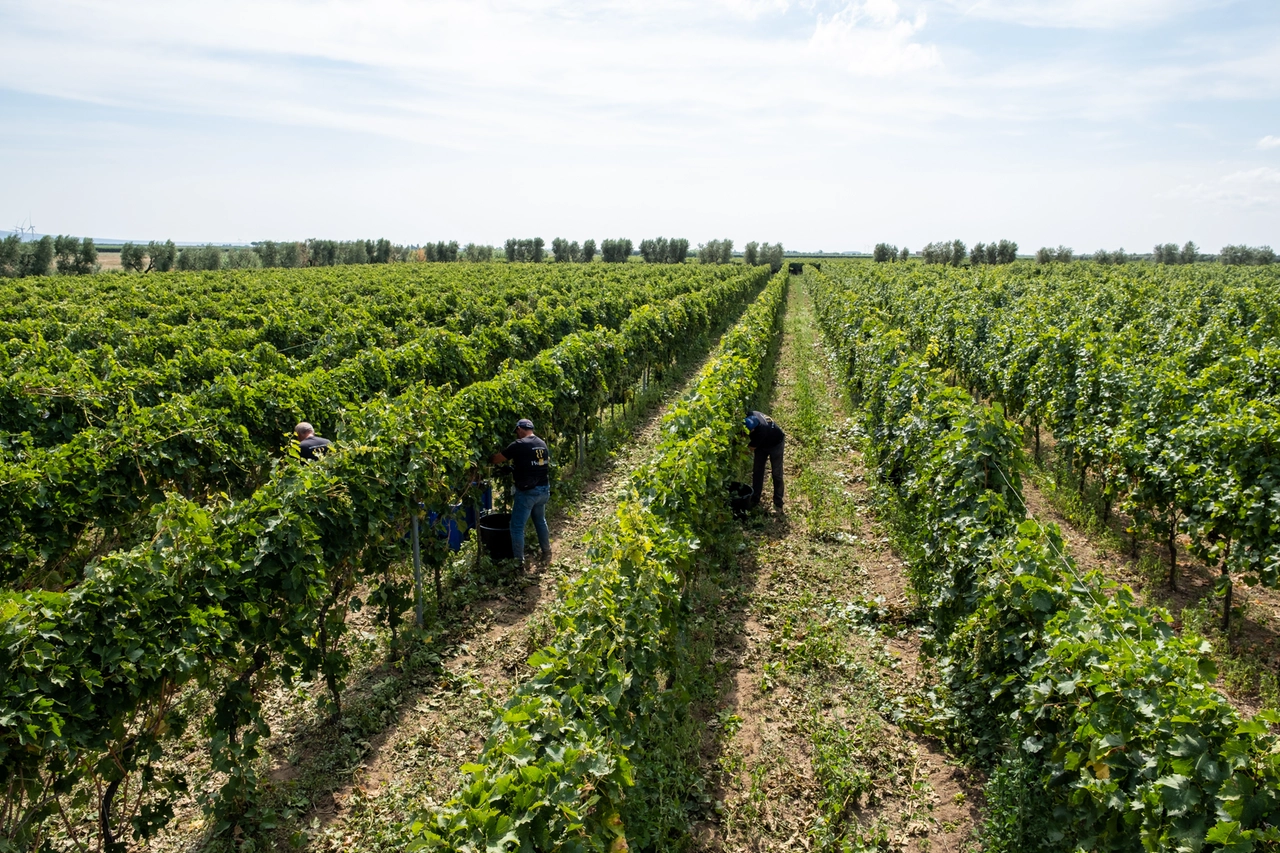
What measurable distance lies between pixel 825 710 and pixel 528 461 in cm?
433

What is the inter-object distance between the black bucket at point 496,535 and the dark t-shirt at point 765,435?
144 inches

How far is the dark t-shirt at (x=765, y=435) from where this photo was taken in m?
10.2

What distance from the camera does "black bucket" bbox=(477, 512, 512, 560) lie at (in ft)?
29.5

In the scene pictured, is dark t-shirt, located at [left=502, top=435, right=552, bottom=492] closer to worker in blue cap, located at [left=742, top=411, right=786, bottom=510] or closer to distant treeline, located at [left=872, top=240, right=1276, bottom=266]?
worker in blue cap, located at [left=742, top=411, right=786, bottom=510]

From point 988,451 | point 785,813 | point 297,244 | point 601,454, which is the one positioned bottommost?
point 785,813

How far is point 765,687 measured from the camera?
6.60m

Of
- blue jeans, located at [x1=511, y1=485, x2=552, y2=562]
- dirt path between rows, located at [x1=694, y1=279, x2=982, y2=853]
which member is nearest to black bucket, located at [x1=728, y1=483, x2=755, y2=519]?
dirt path between rows, located at [x1=694, y1=279, x2=982, y2=853]

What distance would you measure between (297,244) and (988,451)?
84728mm

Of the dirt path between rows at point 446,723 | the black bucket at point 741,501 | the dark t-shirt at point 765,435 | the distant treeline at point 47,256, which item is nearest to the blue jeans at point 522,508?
the dirt path between rows at point 446,723

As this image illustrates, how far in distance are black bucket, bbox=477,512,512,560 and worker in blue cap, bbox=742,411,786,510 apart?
3.61 meters

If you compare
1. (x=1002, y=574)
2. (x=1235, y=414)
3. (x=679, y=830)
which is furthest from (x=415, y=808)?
(x=1235, y=414)

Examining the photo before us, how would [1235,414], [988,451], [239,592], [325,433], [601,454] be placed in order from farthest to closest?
[601,454], [325,433], [1235,414], [988,451], [239,592]

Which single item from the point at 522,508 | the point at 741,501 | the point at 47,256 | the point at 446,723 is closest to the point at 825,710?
the point at 446,723

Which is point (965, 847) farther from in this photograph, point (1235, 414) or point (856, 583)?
point (1235, 414)
